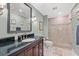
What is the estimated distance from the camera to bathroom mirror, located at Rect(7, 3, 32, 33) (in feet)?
5.40

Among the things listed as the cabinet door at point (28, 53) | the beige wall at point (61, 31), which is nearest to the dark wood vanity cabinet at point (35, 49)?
the cabinet door at point (28, 53)

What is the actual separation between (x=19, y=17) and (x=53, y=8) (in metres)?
0.54

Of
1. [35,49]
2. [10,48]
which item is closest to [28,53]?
[35,49]

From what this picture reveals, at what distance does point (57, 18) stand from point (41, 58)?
26.3 inches

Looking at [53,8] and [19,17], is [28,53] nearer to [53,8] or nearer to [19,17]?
[19,17]

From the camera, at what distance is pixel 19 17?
1.71 metres

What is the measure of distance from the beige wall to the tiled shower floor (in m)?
0.06

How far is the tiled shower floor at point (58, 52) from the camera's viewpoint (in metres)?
1.71

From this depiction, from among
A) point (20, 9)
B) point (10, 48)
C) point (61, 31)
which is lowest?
point (10, 48)

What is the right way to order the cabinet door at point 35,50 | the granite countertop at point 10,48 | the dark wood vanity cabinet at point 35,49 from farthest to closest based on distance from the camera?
1. the cabinet door at point 35,50
2. the dark wood vanity cabinet at point 35,49
3. the granite countertop at point 10,48

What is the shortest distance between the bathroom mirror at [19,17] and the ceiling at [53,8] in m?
0.16

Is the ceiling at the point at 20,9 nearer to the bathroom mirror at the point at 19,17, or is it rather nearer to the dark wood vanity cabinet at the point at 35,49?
the bathroom mirror at the point at 19,17

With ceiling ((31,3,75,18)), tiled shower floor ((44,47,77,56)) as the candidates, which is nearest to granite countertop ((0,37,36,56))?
tiled shower floor ((44,47,77,56))

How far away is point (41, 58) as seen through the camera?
1749 millimetres
